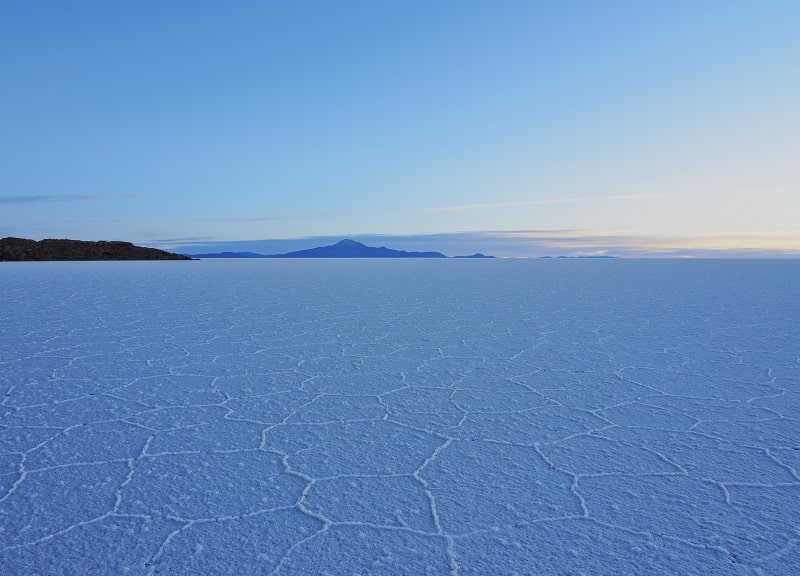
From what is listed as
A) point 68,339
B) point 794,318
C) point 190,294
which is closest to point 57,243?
point 190,294

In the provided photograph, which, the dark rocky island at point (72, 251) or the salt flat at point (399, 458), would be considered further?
the dark rocky island at point (72, 251)

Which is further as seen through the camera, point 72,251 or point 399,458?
point 72,251

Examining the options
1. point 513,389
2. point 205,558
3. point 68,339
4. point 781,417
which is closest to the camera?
point 205,558

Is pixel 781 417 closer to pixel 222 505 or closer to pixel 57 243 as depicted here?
pixel 222 505

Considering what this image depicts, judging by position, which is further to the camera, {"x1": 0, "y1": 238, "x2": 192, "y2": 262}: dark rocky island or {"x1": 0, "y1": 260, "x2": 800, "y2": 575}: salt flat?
{"x1": 0, "y1": 238, "x2": 192, "y2": 262}: dark rocky island
